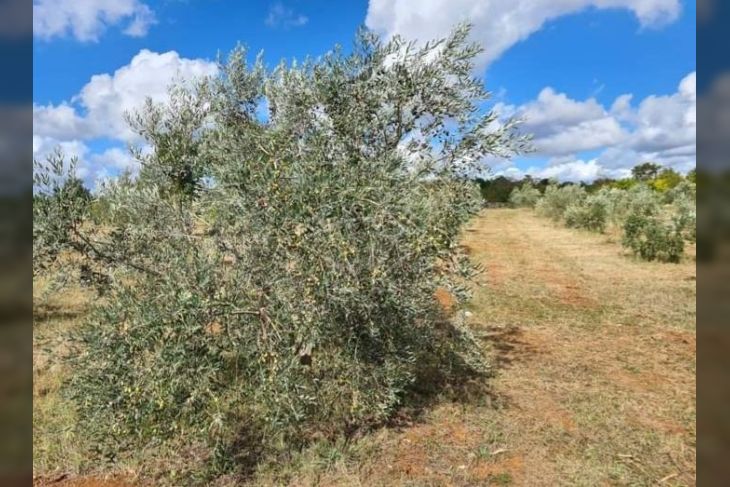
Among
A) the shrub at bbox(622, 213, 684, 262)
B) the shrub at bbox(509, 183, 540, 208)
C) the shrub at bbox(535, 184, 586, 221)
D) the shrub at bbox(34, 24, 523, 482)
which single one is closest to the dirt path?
the shrub at bbox(34, 24, 523, 482)

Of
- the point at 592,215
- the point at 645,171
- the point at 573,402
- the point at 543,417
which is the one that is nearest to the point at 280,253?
the point at 543,417

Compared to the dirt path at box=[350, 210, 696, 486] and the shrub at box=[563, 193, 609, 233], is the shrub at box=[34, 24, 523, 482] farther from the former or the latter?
the shrub at box=[563, 193, 609, 233]

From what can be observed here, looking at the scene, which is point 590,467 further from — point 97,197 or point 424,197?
point 97,197

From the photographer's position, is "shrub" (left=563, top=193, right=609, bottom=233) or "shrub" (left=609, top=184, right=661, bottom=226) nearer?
"shrub" (left=609, top=184, right=661, bottom=226)

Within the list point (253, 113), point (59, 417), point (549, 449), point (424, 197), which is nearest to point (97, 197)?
point (253, 113)

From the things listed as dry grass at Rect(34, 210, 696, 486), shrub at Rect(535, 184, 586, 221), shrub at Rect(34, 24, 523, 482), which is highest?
shrub at Rect(535, 184, 586, 221)

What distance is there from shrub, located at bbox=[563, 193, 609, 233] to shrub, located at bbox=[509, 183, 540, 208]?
29.8 metres

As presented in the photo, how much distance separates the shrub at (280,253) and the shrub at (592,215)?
27561mm

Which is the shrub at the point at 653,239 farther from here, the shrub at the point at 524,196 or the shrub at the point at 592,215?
the shrub at the point at 524,196

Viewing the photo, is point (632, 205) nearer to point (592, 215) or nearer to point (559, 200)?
point (592, 215)

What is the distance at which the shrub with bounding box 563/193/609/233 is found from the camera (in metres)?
31.9

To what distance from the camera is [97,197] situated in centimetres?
605

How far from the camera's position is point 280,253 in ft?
18.1
